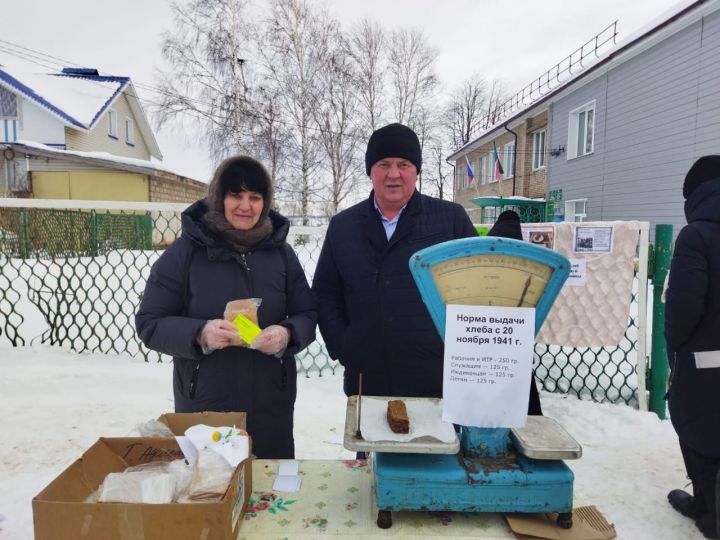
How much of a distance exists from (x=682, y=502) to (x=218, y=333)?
2304 millimetres

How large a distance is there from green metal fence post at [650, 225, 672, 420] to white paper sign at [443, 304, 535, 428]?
262 cm

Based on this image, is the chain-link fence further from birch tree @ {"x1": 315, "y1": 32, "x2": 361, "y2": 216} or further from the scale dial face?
birch tree @ {"x1": 315, "y1": 32, "x2": 361, "y2": 216}

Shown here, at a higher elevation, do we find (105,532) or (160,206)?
(160,206)

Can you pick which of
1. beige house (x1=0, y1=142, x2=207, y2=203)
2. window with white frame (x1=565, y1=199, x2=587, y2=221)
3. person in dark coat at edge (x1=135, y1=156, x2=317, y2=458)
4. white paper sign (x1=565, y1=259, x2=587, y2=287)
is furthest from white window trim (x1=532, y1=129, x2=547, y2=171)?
person in dark coat at edge (x1=135, y1=156, x2=317, y2=458)

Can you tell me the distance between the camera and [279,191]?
16.5 metres

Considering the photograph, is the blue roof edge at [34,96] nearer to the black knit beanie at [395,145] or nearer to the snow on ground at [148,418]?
the snow on ground at [148,418]

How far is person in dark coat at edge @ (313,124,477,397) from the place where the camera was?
177cm

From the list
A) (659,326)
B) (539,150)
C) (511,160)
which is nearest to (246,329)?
(659,326)

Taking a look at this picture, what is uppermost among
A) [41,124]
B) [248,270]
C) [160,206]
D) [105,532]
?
[41,124]

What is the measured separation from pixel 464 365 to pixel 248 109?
52.5 feet

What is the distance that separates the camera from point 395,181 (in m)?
1.83

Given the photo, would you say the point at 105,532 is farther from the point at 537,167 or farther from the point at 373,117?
the point at 373,117

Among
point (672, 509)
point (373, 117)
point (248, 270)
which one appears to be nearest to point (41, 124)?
point (373, 117)

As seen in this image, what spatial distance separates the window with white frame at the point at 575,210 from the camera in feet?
42.3
